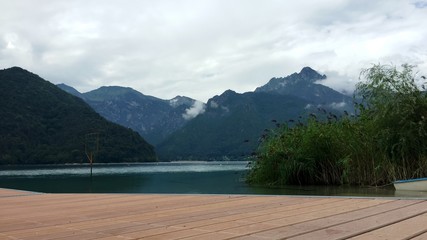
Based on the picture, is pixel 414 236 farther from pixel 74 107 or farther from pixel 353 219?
pixel 74 107

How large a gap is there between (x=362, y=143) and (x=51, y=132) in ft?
218

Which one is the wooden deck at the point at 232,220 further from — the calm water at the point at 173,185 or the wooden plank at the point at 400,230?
the calm water at the point at 173,185

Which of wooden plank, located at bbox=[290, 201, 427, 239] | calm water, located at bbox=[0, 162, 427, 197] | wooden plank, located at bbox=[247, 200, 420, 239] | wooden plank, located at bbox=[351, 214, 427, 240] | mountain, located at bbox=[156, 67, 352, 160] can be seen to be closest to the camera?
wooden plank, located at bbox=[351, 214, 427, 240]

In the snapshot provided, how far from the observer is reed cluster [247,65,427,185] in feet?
37.5

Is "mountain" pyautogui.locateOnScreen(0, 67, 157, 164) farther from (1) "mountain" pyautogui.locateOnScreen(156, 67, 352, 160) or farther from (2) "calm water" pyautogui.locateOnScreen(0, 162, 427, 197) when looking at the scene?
(2) "calm water" pyautogui.locateOnScreen(0, 162, 427, 197)

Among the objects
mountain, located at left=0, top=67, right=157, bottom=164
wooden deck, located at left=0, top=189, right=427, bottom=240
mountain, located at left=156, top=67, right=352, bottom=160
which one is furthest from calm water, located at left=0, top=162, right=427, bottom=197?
mountain, located at left=156, top=67, right=352, bottom=160

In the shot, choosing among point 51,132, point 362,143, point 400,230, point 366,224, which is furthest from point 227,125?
point 400,230

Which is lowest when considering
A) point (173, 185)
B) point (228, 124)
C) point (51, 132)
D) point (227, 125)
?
point (173, 185)

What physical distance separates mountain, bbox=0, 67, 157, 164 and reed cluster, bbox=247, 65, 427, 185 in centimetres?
5264

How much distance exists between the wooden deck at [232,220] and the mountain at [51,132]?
202ft

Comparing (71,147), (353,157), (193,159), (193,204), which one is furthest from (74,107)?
(193,204)

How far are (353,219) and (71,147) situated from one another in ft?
236

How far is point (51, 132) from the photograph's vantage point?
7206 centimetres

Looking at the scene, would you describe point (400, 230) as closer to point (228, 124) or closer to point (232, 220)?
point (232, 220)
